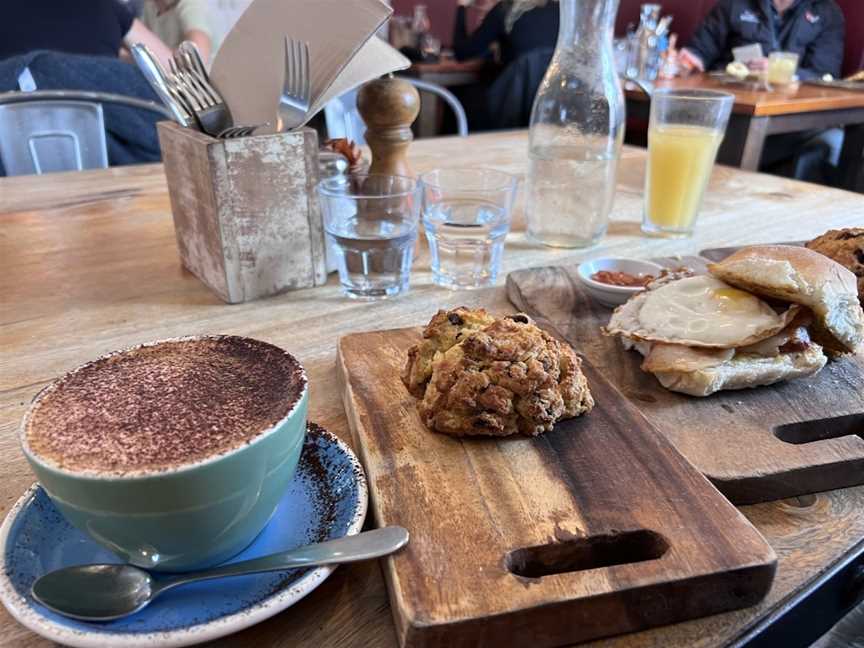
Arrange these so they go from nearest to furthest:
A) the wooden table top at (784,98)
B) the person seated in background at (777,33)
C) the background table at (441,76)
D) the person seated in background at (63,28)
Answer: the person seated in background at (63,28)
the wooden table top at (784,98)
the person seated in background at (777,33)
the background table at (441,76)

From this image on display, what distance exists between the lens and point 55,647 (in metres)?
0.40

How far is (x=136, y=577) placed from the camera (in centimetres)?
42

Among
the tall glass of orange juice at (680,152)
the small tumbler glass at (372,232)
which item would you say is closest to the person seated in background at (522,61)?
the tall glass of orange juice at (680,152)

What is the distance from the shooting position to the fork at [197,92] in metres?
0.88

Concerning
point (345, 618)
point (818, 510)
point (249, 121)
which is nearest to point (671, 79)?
point (249, 121)

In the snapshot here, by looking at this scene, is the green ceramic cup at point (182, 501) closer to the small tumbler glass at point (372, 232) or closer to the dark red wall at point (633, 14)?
the small tumbler glass at point (372, 232)

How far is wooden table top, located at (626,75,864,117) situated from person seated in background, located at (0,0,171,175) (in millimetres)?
2274

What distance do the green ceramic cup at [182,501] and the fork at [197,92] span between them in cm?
56

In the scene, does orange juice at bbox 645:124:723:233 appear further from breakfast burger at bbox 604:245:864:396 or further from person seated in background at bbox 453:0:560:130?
person seated in background at bbox 453:0:560:130

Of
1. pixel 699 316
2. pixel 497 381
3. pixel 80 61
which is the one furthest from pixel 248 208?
pixel 80 61

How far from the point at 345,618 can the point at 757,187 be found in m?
1.48

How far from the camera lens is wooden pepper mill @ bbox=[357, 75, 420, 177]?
1.00 m

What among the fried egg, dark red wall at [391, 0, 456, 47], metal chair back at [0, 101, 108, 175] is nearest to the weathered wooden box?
the fried egg

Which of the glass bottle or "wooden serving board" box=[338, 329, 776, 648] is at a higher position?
the glass bottle
